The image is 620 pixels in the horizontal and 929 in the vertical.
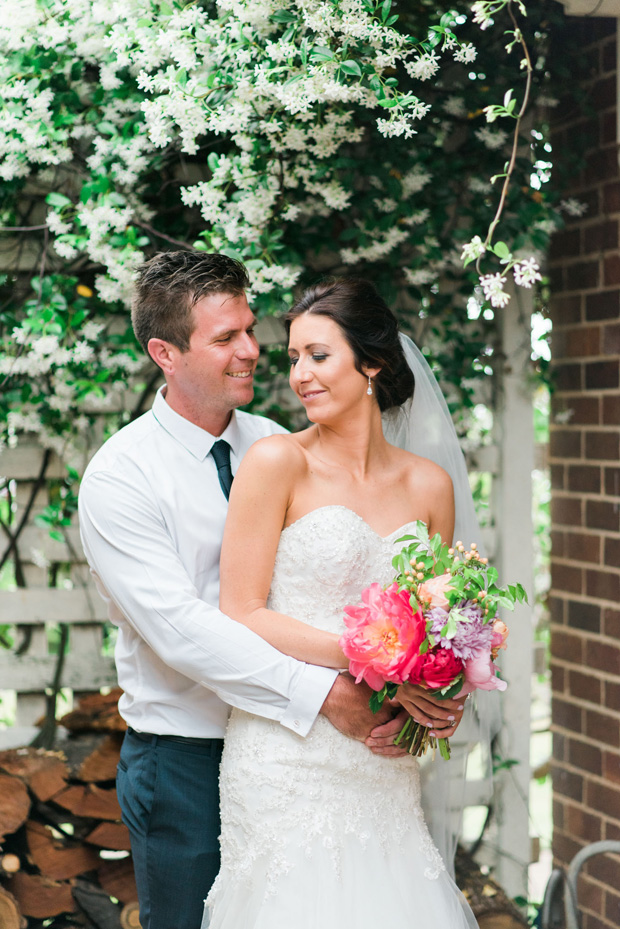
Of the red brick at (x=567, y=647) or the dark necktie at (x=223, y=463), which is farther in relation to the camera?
the red brick at (x=567, y=647)

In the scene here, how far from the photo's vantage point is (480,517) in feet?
11.1

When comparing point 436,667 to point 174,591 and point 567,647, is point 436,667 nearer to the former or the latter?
point 174,591

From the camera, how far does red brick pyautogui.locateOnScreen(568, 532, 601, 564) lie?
307cm

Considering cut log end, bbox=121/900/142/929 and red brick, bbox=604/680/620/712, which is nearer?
cut log end, bbox=121/900/142/929

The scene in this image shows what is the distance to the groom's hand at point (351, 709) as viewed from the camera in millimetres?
1887

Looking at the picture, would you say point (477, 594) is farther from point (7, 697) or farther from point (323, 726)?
point (7, 697)

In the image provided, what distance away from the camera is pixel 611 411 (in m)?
3.01

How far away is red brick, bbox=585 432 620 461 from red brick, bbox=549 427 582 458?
6 cm

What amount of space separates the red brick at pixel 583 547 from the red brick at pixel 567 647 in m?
0.30

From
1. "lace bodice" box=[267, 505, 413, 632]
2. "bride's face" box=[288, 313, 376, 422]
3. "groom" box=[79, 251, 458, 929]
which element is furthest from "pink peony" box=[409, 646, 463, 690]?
"bride's face" box=[288, 313, 376, 422]

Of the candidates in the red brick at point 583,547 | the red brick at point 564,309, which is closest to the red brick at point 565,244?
the red brick at point 564,309

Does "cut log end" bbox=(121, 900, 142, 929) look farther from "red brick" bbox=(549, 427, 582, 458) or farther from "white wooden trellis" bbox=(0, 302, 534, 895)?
"red brick" bbox=(549, 427, 582, 458)

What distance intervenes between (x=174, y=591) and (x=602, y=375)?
189cm

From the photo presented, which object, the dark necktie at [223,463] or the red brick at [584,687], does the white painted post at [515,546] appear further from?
the dark necktie at [223,463]
